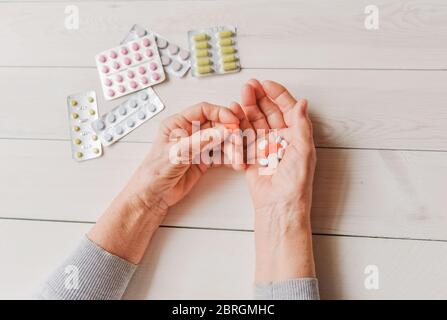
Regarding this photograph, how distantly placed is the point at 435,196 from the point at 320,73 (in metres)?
0.31

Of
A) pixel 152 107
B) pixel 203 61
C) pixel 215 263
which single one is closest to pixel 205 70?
pixel 203 61

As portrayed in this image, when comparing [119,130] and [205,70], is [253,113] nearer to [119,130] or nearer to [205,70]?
[205,70]

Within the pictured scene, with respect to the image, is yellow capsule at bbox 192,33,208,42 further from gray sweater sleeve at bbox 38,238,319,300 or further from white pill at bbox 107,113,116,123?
gray sweater sleeve at bbox 38,238,319,300

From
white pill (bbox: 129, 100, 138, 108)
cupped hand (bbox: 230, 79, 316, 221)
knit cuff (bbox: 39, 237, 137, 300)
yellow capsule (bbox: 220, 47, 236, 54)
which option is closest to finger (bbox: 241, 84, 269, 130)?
cupped hand (bbox: 230, 79, 316, 221)

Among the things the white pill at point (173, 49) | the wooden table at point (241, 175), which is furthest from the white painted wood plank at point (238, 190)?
the white pill at point (173, 49)

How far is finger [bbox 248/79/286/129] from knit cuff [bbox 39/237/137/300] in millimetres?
367

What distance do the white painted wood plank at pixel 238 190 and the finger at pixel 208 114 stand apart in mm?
105

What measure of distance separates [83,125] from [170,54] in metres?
0.23

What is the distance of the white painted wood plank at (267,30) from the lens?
0.85 m

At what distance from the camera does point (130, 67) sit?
883 millimetres

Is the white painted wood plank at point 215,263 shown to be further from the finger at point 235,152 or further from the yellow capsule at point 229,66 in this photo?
the yellow capsule at point 229,66

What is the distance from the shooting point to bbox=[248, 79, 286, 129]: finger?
82 cm

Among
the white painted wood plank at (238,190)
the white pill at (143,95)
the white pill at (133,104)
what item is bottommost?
the white painted wood plank at (238,190)
